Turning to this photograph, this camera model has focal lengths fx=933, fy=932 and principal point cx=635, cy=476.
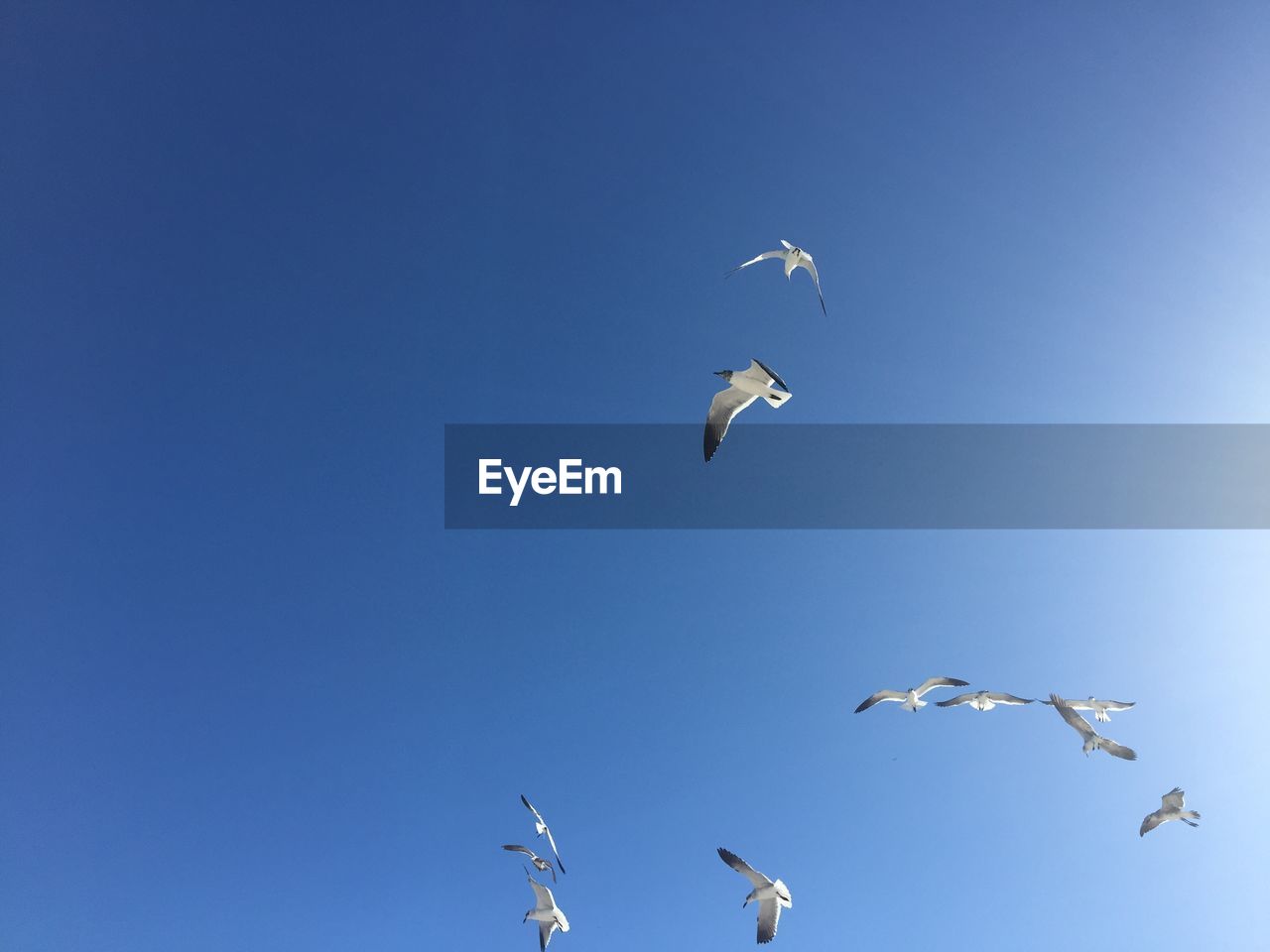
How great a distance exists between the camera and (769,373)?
847 centimetres

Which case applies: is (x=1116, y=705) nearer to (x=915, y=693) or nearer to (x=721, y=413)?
(x=915, y=693)

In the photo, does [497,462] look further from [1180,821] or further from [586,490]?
[1180,821]

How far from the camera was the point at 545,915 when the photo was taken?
1055cm

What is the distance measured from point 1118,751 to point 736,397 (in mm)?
6191

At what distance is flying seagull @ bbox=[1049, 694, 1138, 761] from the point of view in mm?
10609

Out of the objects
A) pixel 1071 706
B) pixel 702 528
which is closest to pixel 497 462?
pixel 702 528

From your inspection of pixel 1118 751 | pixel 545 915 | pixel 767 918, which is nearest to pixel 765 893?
pixel 767 918

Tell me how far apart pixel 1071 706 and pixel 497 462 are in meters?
7.44

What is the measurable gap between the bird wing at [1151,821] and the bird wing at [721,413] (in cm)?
689

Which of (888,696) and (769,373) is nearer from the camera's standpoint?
(769,373)

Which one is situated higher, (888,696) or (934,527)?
(934,527)

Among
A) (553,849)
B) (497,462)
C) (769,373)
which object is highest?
(497,462)

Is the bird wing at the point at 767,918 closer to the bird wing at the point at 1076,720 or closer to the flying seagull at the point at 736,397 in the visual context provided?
the bird wing at the point at 1076,720

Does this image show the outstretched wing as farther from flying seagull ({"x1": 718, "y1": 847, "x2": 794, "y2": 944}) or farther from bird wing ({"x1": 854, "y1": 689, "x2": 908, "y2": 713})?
flying seagull ({"x1": 718, "y1": 847, "x2": 794, "y2": 944})
